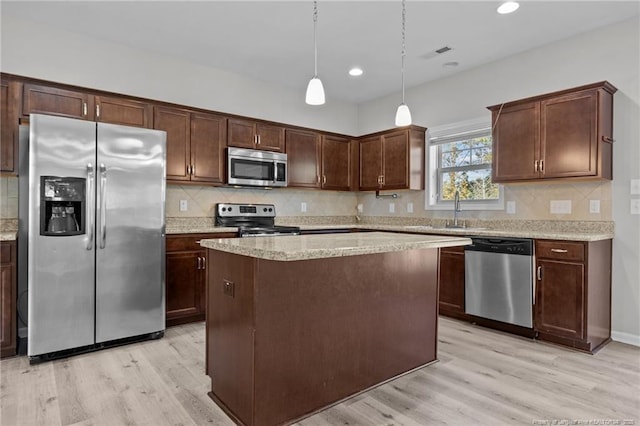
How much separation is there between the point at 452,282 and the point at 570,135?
1712 millimetres

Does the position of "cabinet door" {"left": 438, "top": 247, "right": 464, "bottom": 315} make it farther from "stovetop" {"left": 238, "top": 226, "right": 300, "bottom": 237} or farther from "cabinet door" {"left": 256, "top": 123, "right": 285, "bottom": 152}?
"cabinet door" {"left": 256, "top": 123, "right": 285, "bottom": 152}

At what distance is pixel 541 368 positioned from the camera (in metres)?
2.67

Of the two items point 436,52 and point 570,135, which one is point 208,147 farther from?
point 570,135

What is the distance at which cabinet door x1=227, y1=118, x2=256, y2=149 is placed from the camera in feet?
14.0

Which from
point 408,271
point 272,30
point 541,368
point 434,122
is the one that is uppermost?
point 272,30

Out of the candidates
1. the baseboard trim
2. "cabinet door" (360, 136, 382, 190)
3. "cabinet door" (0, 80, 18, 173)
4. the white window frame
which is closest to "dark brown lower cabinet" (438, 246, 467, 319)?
the white window frame

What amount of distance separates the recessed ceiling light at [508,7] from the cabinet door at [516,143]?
2.88 feet

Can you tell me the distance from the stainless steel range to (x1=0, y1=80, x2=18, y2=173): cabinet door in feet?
6.37

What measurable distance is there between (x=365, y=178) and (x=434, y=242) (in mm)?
3135

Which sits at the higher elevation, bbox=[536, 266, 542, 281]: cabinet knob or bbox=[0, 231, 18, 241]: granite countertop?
bbox=[0, 231, 18, 241]: granite countertop

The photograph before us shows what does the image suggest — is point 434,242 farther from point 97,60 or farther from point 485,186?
point 97,60

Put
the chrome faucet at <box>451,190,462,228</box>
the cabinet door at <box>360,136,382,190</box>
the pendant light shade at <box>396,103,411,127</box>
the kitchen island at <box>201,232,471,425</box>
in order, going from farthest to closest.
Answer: the cabinet door at <box>360,136,382,190</box> < the chrome faucet at <box>451,190,462,228</box> < the pendant light shade at <box>396,103,411,127</box> < the kitchen island at <box>201,232,471,425</box>

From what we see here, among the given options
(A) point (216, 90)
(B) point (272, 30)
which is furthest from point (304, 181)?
(B) point (272, 30)

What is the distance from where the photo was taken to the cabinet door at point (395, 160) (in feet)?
15.5
